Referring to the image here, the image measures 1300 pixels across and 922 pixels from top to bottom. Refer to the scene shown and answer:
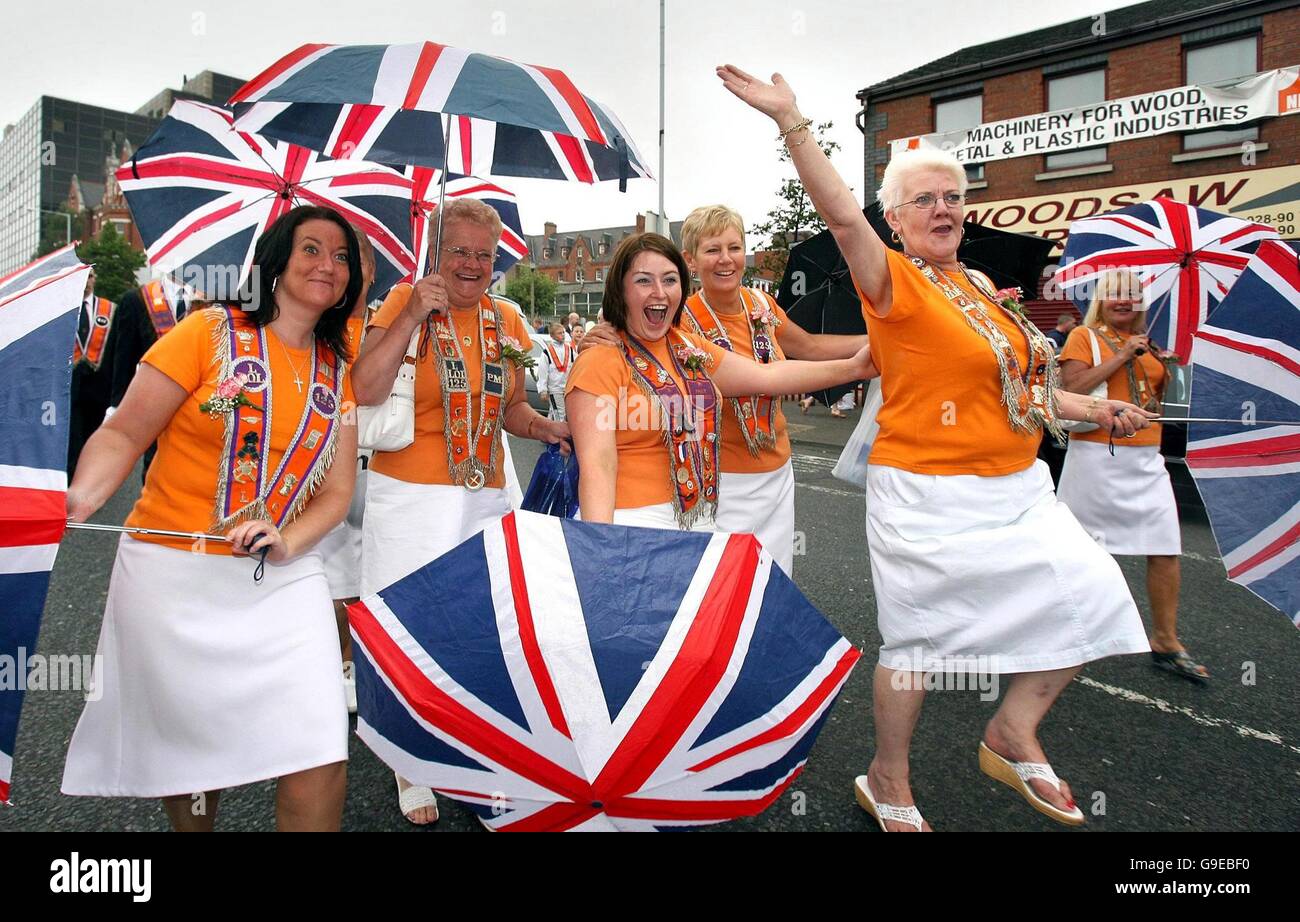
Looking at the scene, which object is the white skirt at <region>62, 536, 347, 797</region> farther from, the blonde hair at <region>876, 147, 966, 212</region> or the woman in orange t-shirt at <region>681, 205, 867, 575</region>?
the blonde hair at <region>876, 147, 966, 212</region>

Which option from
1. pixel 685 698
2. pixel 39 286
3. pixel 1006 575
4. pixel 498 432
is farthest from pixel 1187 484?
pixel 39 286

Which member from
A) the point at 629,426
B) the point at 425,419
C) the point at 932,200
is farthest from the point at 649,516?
the point at 932,200

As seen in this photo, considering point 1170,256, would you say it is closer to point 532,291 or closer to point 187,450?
point 187,450

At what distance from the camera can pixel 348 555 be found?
136 inches

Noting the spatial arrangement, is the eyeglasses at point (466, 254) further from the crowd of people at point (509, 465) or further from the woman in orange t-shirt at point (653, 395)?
→ the woman in orange t-shirt at point (653, 395)

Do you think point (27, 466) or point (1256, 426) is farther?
point (1256, 426)

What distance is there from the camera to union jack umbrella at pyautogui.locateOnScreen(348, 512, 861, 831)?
1.64m

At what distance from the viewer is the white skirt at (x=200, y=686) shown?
2.01 m

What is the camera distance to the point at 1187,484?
376 inches

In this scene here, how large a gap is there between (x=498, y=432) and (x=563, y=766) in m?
1.79

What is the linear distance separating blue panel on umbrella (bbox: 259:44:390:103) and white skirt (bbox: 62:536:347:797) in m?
1.30

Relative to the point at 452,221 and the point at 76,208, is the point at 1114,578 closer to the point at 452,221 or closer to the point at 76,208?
the point at 452,221

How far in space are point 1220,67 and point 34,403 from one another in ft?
70.3

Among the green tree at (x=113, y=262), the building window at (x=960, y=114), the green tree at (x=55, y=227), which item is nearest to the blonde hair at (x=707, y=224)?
the building window at (x=960, y=114)
